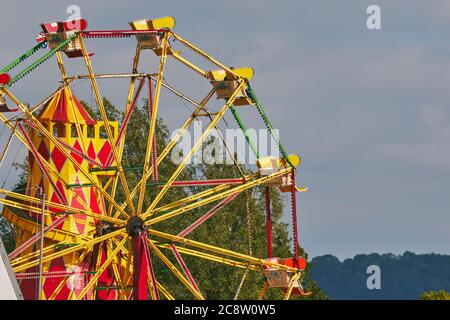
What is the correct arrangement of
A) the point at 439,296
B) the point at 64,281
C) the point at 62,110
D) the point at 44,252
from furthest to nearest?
the point at 439,296, the point at 62,110, the point at 64,281, the point at 44,252

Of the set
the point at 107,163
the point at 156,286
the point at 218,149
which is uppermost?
the point at 218,149

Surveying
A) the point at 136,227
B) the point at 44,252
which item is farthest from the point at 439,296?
the point at 136,227

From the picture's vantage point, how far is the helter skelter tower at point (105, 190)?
217 feet

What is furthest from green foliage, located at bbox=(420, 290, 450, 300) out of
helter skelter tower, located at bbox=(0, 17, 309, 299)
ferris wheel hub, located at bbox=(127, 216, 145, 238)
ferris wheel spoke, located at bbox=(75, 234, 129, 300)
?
ferris wheel hub, located at bbox=(127, 216, 145, 238)

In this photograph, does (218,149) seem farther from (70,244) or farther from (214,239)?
(70,244)

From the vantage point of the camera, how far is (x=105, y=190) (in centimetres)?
7006

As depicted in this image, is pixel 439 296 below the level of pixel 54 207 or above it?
above

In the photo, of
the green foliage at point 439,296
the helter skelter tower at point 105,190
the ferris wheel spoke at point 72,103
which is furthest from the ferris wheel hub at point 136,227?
the green foliage at point 439,296

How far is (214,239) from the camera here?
102688 millimetres

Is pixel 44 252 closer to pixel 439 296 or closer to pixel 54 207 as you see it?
A: pixel 54 207

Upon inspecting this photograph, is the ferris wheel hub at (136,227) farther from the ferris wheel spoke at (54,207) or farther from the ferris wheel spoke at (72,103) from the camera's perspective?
the ferris wheel spoke at (72,103)
